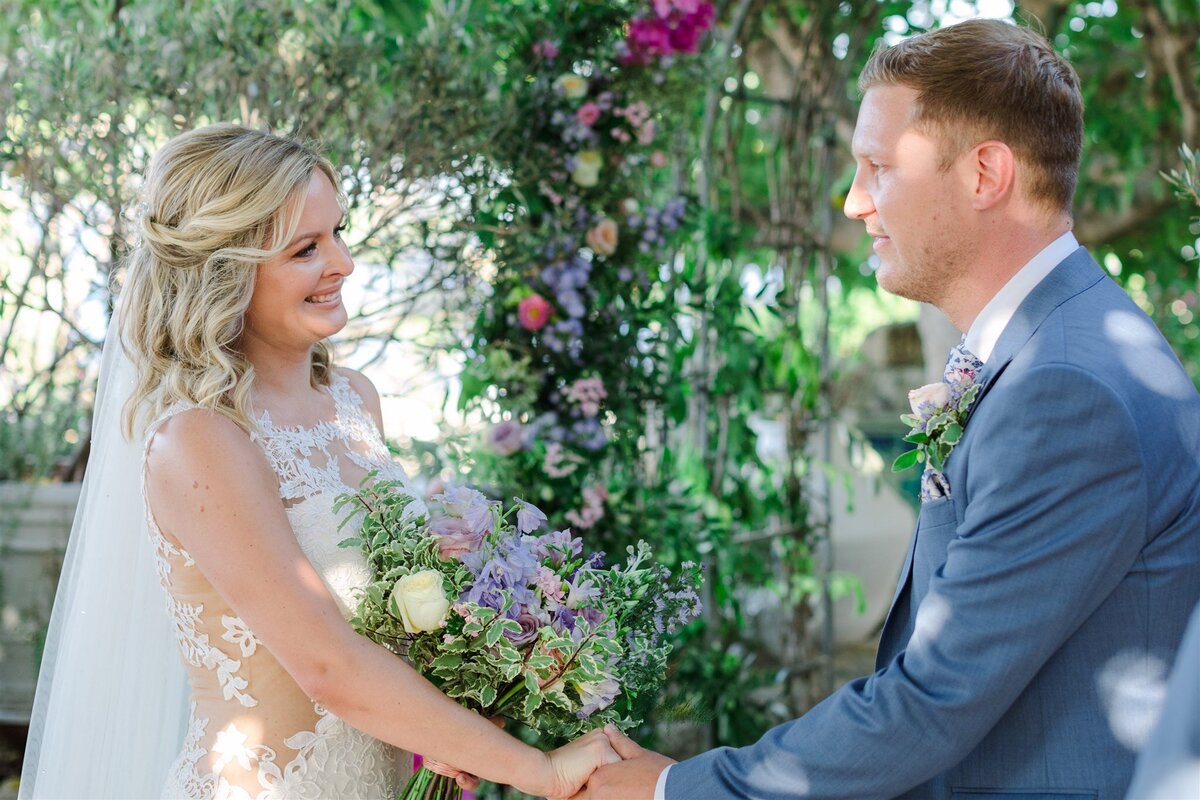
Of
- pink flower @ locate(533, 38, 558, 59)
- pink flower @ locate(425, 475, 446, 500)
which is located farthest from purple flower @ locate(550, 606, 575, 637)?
pink flower @ locate(533, 38, 558, 59)

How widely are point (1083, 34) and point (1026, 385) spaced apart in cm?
569

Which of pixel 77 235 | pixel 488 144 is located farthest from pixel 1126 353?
pixel 77 235

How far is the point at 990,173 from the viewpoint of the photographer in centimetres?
187

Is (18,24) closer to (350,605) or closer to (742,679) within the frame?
(350,605)

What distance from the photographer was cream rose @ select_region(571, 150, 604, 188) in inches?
148

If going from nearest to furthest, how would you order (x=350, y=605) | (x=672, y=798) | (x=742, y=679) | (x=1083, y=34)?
(x=672, y=798) < (x=350, y=605) < (x=742, y=679) < (x=1083, y=34)

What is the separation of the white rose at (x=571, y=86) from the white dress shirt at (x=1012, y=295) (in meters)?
2.13

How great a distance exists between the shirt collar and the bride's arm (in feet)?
3.51

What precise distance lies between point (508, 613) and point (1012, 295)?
977 millimetres

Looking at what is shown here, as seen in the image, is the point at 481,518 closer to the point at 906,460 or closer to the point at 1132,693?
the point at 906,460

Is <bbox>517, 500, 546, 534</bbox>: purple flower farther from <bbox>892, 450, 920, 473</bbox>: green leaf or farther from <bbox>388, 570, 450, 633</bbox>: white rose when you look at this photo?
<bbox>892, 450, 920, 473</bbox>: green leaf

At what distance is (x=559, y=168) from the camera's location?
3807 millimetres

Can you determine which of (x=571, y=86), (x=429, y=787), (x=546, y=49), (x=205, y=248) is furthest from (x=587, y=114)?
(x=429, y=787)

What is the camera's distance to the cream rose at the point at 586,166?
3768mm
